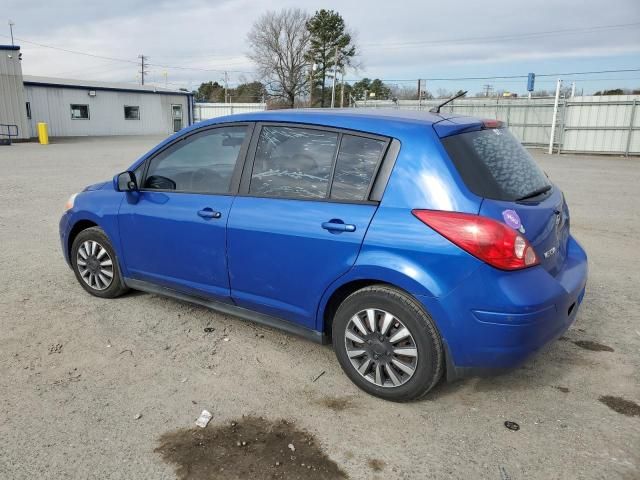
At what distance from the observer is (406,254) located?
2.84 metres

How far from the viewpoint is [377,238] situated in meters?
2.92

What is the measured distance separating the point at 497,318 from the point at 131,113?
39101mm

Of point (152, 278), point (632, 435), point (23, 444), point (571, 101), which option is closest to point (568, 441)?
point (632, 435)

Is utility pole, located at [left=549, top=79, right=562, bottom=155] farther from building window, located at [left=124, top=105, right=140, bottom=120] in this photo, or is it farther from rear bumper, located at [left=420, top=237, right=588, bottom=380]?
building window, located at [left=124, top=105, right=140, bottom=120]

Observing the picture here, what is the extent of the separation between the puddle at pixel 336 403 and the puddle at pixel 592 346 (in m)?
1.89

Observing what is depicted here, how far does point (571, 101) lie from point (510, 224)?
2301cm

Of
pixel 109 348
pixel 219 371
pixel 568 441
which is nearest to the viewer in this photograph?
pixel 568 441

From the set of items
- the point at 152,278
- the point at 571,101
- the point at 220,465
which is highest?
the point at 571,101

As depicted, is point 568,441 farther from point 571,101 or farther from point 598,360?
point 571,101

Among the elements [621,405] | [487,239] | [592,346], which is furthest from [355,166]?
[592,346]

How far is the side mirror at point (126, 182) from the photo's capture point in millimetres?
4117

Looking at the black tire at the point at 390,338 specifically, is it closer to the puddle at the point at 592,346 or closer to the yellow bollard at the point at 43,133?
the puddle at the point at 592,346

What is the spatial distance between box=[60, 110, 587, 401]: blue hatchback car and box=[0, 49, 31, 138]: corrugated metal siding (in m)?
27.3

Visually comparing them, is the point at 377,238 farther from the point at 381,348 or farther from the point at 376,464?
the point at 376,464
